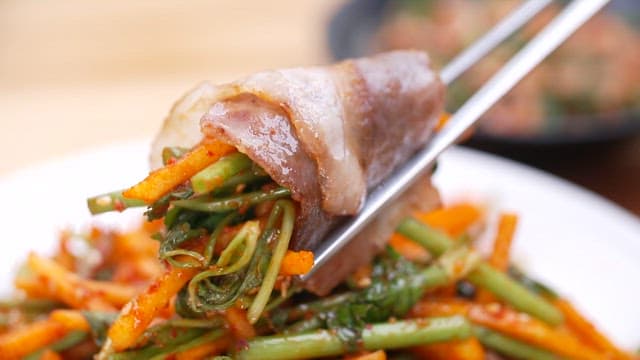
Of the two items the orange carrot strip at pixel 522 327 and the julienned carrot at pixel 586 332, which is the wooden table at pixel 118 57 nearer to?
the julienned carrot at pixel 586 332

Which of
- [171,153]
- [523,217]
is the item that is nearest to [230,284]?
[171,153]

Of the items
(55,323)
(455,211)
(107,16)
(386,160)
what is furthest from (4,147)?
(386,160)

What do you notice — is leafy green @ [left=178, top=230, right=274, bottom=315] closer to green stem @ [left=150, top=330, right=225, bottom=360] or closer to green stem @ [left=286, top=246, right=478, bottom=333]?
green stem @ [left=150, top=330, right=225, bottom=360]

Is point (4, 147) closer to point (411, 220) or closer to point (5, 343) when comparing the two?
Answer: point (5, 343)

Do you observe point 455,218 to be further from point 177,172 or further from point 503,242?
point 177,172

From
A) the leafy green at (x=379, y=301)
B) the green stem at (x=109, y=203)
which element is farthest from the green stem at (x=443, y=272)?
the green stem at (x=109, y=203)

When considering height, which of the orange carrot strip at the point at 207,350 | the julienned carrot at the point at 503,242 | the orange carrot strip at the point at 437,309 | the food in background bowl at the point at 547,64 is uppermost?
the food in background bowl at the point at 547,64
